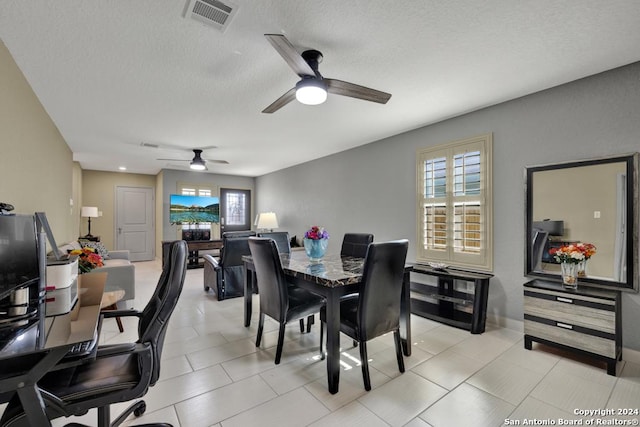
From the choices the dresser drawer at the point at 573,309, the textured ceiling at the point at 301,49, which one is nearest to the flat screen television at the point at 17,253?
the textured ceiling at the point at 301,49

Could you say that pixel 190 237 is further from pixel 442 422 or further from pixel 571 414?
pixel 571 414

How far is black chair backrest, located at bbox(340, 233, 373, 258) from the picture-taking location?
11.0 ft

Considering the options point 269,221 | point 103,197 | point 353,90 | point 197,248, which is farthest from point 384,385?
point 103,197

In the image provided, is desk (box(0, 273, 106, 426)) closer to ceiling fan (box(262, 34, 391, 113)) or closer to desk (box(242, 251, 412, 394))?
desk (box(242, 251, 412, 394))

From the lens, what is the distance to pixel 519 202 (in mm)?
3037

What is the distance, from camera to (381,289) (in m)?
2.10

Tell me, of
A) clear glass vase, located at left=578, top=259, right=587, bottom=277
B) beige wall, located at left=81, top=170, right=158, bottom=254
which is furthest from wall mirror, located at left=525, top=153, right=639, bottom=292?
beige wall, located at left=81, top=170, right=158, bottom=254

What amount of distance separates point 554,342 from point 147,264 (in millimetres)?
8262

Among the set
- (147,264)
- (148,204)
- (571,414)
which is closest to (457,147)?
(571,414)

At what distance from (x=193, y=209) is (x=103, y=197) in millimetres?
2446

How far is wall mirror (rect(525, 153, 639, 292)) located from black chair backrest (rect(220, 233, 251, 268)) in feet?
11.7

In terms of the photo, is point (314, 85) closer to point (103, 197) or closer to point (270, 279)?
point (270, 279)

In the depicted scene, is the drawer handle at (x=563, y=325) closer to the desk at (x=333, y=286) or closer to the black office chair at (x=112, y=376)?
the desk at (x=333, y=286)

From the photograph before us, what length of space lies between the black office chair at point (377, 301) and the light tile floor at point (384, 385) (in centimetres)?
24
